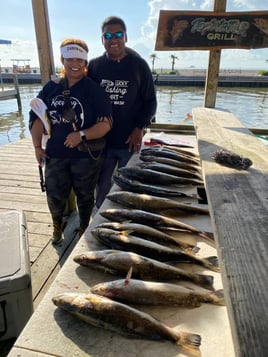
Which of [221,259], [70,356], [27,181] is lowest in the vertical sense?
[27,181]

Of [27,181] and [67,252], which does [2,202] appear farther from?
[67,252]

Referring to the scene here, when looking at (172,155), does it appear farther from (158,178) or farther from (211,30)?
(211,30)

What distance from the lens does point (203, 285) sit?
1.57m

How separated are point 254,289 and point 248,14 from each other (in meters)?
4.75

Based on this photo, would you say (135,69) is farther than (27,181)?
No

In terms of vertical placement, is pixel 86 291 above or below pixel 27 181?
above

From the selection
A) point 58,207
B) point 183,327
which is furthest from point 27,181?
point 183,327

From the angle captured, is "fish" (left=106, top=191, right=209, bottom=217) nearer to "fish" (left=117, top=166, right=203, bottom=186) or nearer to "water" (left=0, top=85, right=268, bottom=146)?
"fish" (left=117, top=166, right=203, bottom=186)

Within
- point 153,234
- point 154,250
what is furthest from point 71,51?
point 154,250

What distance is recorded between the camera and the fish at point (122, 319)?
126 centimetres

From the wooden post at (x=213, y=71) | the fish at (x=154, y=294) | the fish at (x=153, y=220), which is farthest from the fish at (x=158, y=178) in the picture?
the wooden post at (x=213, y=71)

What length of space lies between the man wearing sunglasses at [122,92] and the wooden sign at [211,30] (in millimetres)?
1376

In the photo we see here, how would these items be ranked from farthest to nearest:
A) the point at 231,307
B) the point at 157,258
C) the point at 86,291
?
the point at 157,258 < the point at 86,291 < the point at 231,307

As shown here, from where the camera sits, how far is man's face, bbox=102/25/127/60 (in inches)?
129
